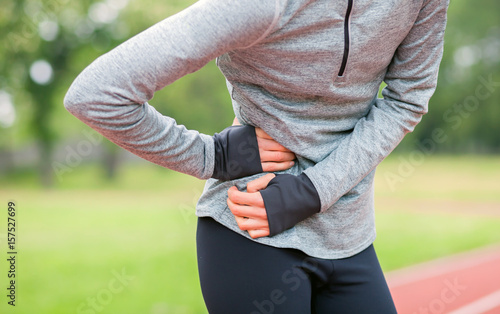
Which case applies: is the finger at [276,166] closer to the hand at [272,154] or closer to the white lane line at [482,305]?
the hand at [272,154]

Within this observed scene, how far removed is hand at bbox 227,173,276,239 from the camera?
0.95 m

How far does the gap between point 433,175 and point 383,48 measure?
17.3 m

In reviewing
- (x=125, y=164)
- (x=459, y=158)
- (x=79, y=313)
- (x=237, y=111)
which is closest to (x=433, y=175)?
(x=459, y=158)

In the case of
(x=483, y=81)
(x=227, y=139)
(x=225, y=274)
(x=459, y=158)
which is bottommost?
(x=459, y=158)

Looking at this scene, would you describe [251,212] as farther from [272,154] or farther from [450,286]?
[450,286]

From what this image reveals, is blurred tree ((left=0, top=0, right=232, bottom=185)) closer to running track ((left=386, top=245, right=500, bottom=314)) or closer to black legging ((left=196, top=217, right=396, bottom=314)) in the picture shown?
running track ((left=386, top=245, right=500, bottom=314))

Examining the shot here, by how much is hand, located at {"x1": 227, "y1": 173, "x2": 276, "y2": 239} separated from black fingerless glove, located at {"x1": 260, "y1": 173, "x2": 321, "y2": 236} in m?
0.01

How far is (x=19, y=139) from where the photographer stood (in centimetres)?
1998

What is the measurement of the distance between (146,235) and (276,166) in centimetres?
863

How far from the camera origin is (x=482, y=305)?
3861 mm

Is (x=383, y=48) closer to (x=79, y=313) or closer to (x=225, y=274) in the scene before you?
(x=225, y=274)

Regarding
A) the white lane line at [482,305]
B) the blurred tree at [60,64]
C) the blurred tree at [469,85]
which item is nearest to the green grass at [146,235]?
the white lane line at [482,305]

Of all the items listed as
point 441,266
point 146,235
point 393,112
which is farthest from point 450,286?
point 146,235

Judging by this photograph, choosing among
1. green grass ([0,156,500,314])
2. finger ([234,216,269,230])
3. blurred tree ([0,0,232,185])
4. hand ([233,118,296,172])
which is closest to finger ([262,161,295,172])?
hand ([233,118,296,172])
